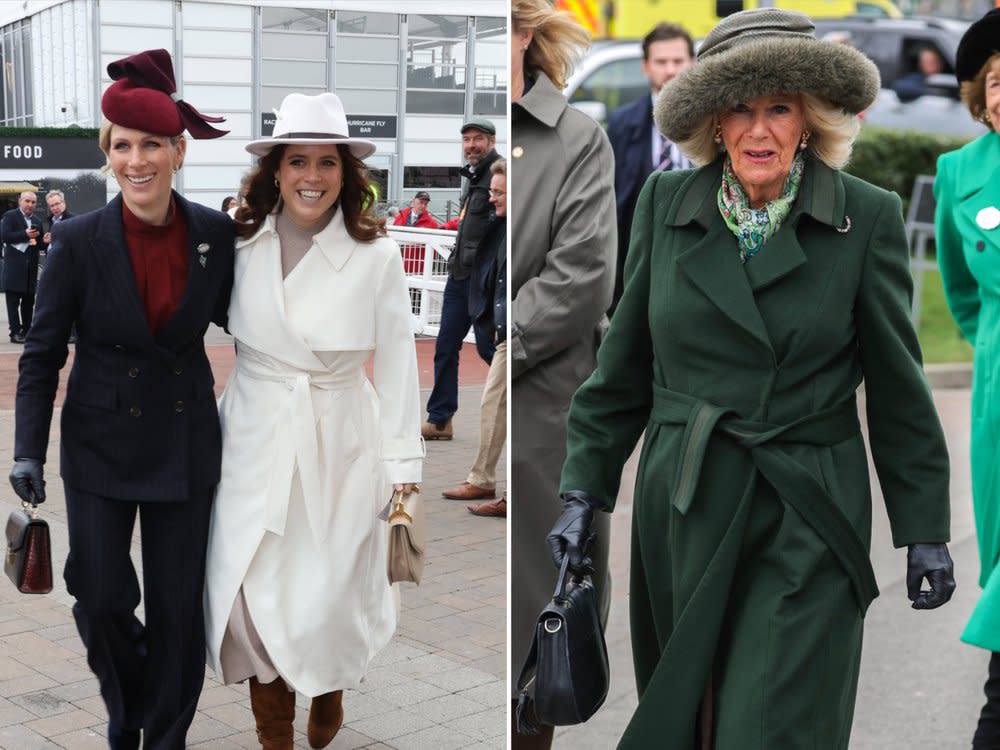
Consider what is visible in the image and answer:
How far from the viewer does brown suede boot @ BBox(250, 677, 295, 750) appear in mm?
4477

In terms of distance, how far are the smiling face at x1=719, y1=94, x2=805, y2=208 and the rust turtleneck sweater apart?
1.63 meters

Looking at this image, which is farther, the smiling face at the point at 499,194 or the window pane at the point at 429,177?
the window pane at the point at 429,177

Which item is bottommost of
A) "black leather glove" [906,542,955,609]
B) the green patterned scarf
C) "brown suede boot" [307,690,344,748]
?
"brown suede boot" [307,690,344,748]

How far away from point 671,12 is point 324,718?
1307cm

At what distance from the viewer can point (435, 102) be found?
34.1m

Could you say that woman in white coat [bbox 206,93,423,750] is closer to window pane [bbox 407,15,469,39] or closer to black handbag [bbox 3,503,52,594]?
black handbag [bbox 3,503,52,594]

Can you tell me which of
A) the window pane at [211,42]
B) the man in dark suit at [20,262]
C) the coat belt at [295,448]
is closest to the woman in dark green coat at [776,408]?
the coat belt at [295,448]

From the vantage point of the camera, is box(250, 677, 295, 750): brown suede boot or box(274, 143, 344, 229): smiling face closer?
box(274, 143, 344, 229): smiling face

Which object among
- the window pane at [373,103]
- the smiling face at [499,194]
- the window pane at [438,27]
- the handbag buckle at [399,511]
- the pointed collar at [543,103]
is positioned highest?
the window pane at [438,27]

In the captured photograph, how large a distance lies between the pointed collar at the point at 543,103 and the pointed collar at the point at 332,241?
2.53ft

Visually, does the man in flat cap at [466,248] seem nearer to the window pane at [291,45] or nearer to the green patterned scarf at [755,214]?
the green patterned scarf at [755,214]

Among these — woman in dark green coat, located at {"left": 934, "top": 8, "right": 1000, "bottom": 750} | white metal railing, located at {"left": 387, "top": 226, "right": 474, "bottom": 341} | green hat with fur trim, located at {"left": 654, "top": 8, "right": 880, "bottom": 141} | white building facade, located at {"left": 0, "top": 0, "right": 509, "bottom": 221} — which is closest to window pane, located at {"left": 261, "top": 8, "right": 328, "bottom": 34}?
white building facade, located at {"left": 0, "top": 0, "right": 509, "bottom": 221}

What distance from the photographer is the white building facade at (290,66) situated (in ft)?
100

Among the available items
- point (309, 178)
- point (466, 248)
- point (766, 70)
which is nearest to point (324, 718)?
point (309, 178)
